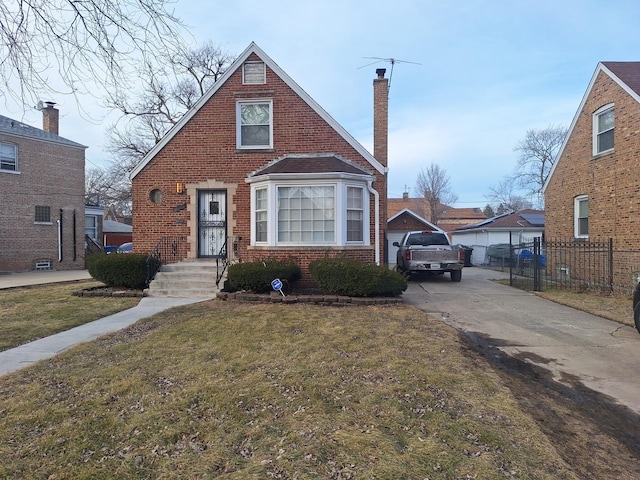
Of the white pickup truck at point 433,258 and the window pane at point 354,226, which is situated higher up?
the window pane at point 354,226

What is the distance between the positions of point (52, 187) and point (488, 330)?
23.6 meters

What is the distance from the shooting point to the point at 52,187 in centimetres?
2297

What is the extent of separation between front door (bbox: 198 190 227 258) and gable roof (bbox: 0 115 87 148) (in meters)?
14.7

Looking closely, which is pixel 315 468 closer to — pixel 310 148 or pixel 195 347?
pixel 195 347

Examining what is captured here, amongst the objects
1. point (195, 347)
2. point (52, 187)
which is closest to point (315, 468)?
point (195, 347)

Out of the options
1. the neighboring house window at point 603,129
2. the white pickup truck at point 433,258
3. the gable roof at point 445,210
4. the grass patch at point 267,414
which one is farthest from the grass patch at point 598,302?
the gable roof at point 445,210

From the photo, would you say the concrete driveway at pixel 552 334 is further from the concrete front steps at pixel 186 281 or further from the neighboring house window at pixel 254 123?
the neighboring house window at pixel 254 123

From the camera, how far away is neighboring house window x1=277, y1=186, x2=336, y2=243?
1150 centimetres

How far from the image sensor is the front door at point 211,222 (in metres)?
13.0

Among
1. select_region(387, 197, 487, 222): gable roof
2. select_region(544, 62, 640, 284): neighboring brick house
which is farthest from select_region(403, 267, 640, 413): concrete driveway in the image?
select_region(387, 197, 487, 222): gable roof

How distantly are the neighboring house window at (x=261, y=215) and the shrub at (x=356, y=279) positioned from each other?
2425mm

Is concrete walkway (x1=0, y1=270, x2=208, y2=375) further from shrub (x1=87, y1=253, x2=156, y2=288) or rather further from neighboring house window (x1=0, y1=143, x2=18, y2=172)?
neighboring house window (x1=0, y1=143, x2=18, y2=172)

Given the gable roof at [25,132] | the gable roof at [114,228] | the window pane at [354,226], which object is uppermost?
the gable roof at [25,132]

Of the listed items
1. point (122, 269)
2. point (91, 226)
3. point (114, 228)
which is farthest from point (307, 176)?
point (114, 228)
